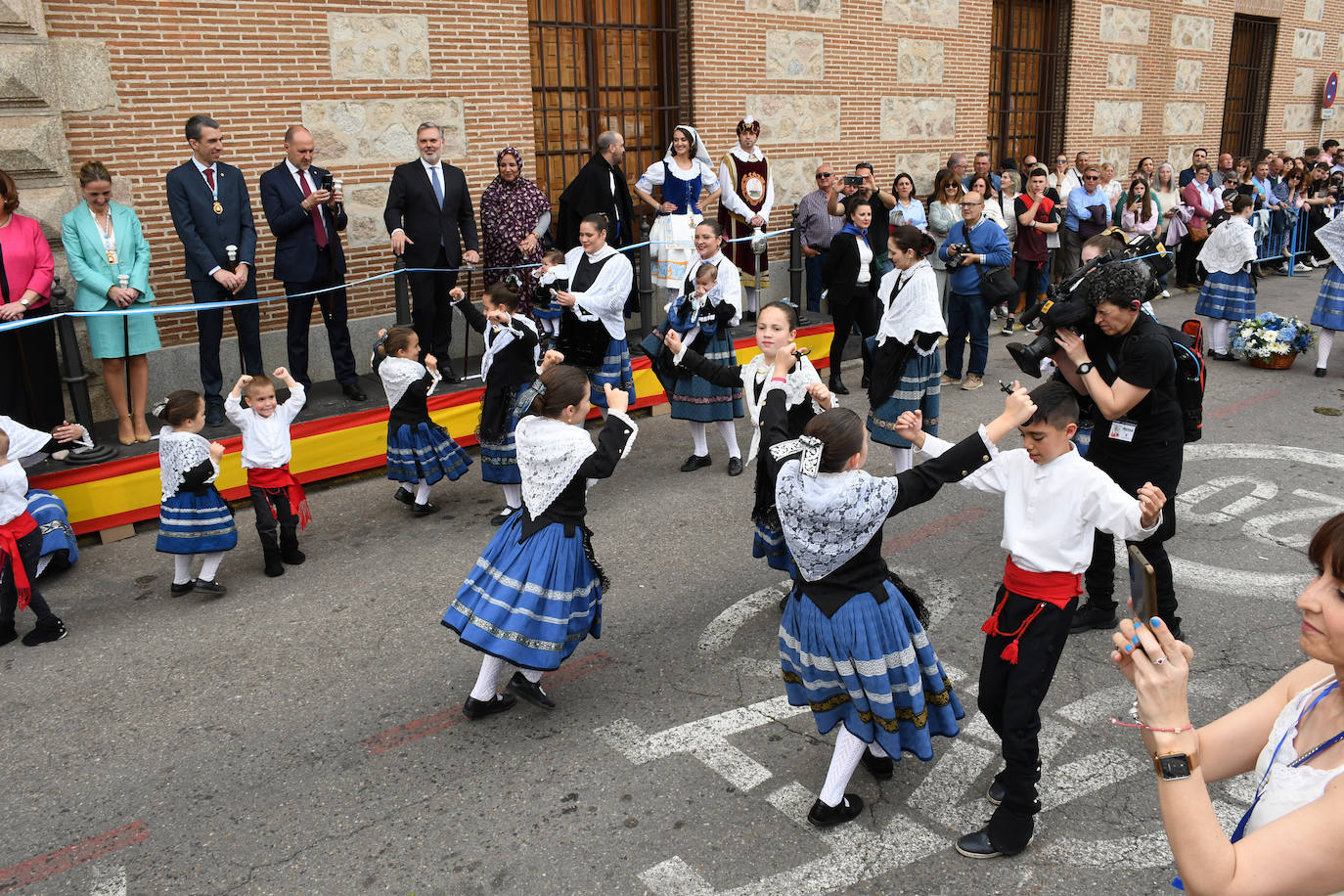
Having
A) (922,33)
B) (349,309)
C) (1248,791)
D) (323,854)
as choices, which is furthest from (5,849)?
(922,33)

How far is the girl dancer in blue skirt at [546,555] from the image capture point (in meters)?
4.47

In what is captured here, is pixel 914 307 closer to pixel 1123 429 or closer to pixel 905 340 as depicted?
pixel 905 340

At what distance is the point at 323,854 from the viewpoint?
12.8ft

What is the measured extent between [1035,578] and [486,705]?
244cm

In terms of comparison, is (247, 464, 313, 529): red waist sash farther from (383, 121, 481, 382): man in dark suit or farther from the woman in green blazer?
(383, 121, 481, 382): man in dark suit

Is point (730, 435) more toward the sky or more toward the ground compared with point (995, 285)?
more toward the ground

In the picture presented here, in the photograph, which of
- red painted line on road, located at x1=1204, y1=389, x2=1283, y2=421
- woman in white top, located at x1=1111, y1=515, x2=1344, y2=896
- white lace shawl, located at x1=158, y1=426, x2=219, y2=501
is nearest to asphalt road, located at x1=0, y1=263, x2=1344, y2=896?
white lace shawl, located at x1=158, y1=426, x2=219, y2=501

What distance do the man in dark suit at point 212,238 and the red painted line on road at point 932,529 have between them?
5.07 m

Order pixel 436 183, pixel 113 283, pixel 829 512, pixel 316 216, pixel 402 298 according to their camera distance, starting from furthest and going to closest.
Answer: pixel 436 183, pixel 402 298, pixel 316 216, pixel 113 283, pixel 829 512

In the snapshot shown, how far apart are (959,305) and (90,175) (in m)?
7.48

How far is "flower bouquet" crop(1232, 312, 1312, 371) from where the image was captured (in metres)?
10.9

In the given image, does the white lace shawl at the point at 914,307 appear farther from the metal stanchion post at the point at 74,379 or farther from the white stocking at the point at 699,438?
the metal stanchion post at the point at 74,379

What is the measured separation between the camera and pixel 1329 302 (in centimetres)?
1048

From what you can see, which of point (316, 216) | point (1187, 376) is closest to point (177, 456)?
point (316, 216)
